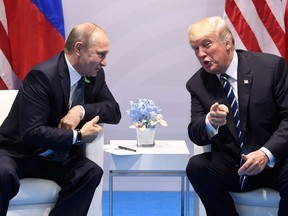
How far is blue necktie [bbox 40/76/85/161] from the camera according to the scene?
369 cm

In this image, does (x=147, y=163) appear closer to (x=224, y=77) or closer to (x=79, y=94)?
(x=79, y=94)

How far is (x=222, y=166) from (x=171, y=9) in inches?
77.9

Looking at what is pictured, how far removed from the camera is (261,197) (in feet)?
11.3

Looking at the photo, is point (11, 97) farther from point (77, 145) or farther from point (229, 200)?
point (229, 200)

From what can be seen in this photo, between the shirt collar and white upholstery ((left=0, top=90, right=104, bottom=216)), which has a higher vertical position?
the shirt collar

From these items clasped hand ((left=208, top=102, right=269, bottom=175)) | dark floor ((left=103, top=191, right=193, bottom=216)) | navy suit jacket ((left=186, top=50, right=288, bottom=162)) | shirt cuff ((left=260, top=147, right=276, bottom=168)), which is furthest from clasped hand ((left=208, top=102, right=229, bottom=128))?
dark floor ((left=103, top=191, right=193, bottom=216))

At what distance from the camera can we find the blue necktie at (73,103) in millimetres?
3693

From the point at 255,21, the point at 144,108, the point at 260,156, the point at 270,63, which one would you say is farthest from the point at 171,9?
the point at 260,156

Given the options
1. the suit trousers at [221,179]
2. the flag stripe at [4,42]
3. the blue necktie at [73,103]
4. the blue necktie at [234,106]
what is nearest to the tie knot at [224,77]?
the blue necktie at [234,106]

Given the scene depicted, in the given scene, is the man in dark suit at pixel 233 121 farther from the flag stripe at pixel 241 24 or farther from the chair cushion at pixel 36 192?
the flag stripe at pixel 241 24

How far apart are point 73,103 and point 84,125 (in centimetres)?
22

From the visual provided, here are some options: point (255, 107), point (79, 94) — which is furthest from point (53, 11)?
point (255, 107)

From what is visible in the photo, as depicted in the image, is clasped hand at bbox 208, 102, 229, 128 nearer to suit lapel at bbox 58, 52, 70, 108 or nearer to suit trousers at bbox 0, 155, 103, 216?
suit trousers at bbox 0, 155, 103, 216

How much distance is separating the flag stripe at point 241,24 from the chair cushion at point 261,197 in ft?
5.49
